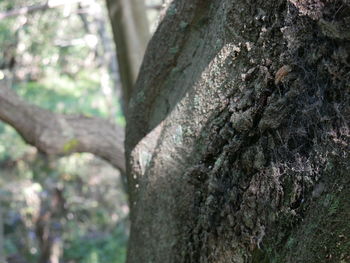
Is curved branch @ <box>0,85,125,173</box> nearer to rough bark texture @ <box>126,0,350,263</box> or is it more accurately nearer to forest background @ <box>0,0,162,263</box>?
rough bark texture @ <box>126,0,350,263</box>

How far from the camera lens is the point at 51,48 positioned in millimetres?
6430

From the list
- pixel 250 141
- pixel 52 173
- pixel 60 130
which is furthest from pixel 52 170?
pixel 250 141

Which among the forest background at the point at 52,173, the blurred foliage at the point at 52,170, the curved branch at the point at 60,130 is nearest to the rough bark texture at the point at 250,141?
the curved branch at the point at 60,130

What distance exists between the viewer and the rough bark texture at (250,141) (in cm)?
73

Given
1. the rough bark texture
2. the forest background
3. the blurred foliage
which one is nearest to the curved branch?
the rough bark texture

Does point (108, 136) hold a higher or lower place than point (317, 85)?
lower

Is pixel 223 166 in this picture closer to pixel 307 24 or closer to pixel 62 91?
pixel 307 24

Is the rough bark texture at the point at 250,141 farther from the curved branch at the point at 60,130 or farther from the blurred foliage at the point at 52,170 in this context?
the blurred foliage at the point at 52,170

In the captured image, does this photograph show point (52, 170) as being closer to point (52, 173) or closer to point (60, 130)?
point (52, 173)

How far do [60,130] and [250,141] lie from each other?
210 centimetres

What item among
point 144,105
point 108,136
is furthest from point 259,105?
point 108,136

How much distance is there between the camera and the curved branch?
8.96ft

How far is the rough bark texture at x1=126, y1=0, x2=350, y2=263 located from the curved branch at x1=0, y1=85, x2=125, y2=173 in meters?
1.67

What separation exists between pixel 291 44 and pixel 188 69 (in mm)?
390
